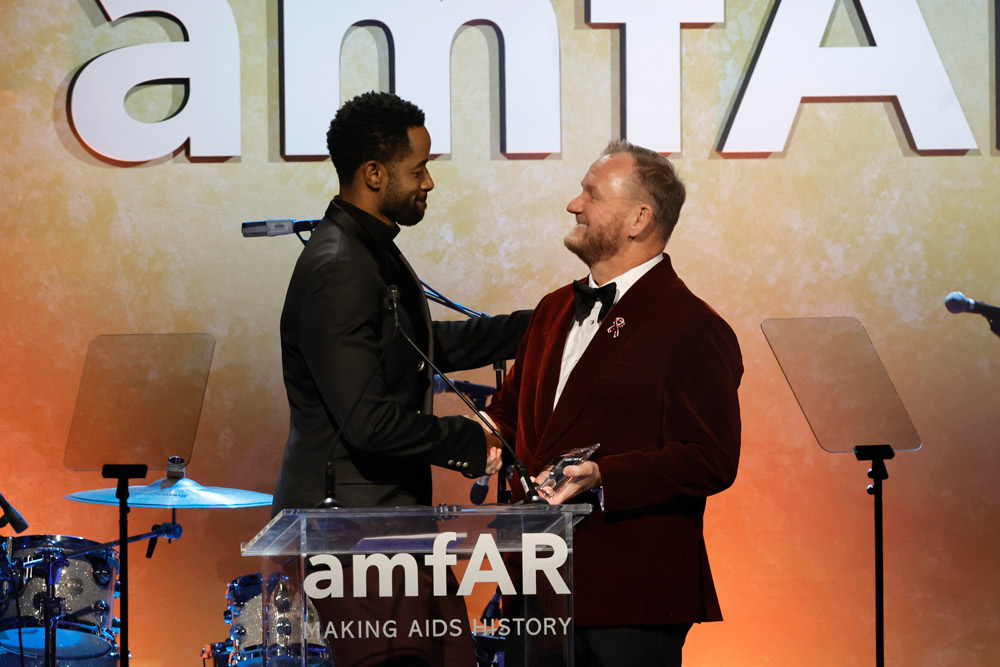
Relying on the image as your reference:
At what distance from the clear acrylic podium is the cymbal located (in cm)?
190

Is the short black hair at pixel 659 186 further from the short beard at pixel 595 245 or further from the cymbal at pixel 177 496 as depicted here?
the cymbal at pixel 177 496

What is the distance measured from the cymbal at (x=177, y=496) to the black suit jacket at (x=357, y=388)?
131 cm

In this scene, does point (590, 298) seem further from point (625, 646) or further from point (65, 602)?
point (65, 602)

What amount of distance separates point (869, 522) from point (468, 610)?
2.90 metres

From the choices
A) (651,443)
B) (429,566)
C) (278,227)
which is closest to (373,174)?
(278,227)

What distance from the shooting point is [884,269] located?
434 centimetres

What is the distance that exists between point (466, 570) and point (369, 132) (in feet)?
3.96

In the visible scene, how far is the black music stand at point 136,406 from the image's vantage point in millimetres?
3684

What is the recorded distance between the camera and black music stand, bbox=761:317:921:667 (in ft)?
11.3

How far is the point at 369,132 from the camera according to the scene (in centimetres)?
264

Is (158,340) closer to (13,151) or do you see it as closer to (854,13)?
(13,151)

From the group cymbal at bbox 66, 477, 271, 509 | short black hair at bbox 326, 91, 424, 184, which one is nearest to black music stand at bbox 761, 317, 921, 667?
short black hair at bbox 326, 91, 424, 184

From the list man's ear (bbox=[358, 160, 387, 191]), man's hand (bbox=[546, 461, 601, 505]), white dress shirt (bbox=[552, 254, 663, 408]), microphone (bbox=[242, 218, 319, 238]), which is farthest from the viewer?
microphone (bbox=[242, 218, 319, 238])

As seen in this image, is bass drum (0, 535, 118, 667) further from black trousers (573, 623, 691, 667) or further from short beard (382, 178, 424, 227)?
black trousers (573, 623, 691, 667)
